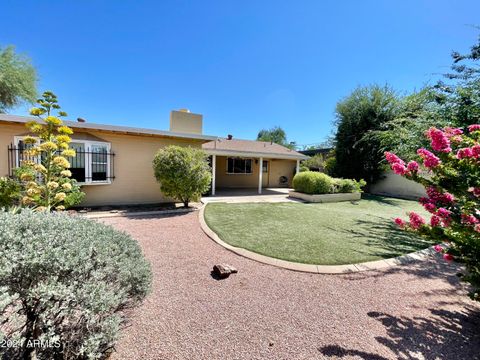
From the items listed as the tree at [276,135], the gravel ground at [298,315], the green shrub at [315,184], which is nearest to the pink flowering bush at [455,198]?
the gravel ground at [298,315]

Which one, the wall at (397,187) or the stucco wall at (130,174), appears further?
the wall at (397,187)

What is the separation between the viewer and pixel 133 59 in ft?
33.5

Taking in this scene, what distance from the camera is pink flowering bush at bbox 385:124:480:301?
7.73 feet

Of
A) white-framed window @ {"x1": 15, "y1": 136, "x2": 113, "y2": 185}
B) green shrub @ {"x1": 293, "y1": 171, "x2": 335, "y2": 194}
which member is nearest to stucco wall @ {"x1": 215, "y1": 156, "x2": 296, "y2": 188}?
green shrub @ {"x1": 293, "y1": 171, "x2": 335, "y2": 194}

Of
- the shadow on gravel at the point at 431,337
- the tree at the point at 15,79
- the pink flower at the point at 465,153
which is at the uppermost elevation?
the tree at the point at 15,79

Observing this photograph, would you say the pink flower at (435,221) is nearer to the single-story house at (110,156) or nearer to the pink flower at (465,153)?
the pink flower at (465,153)

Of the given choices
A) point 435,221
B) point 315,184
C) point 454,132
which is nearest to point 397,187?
point 315,184

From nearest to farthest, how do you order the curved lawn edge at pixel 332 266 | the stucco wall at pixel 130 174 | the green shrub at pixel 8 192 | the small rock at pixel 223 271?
the small rock at pixel 223 271 < the curved lawn edge at pixel 332 266 < the green shrub at pixel 8 192 < the stucco wall at pixel 130 174

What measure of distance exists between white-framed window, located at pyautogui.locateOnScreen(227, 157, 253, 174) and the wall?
10501 millimetres

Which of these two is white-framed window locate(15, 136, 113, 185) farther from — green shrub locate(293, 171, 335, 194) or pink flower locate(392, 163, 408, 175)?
green shrub locate(293, 171, 335, 194)

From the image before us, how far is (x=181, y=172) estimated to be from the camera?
7.91m

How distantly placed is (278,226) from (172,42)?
32.2 ft

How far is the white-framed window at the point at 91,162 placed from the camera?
7727mm

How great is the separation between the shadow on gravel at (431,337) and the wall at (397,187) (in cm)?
1468
